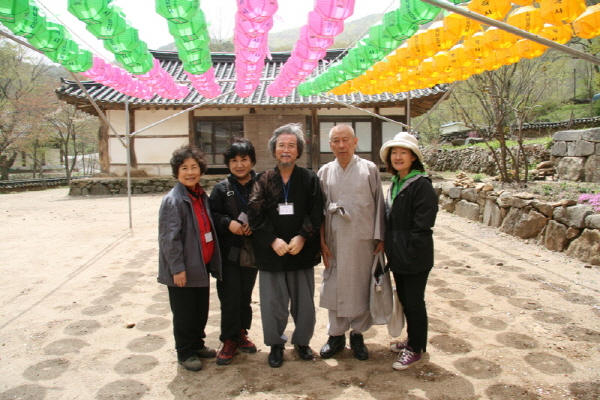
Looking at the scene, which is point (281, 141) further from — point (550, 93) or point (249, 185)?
point (550, 93)

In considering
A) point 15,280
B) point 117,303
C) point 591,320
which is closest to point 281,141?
point 117,303

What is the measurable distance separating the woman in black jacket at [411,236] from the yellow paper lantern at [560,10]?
1535 mm

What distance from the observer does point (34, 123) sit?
17031mm

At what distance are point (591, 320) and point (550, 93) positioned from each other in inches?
824

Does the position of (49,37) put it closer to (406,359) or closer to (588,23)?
(406,359)

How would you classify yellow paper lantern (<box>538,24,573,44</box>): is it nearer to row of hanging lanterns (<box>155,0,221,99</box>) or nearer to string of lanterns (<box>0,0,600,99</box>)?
string of lanterns (<box>0,0,600,99</box>)

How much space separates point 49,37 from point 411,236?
11.8 feet

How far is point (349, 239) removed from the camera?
2.47 m

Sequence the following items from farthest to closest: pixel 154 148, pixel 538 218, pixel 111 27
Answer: pixel 154 148 < pixel 538 218 < pixel 111 27

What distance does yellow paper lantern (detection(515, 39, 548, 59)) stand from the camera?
147 inches

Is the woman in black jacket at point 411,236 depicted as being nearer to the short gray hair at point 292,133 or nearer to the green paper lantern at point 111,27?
the short gray hair at point 292,133

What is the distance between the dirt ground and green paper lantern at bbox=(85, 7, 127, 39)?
234 centimetres

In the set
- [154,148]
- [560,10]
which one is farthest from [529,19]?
[154,148]

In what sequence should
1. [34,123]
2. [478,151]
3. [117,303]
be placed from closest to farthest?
[117,303] < [478,151] < [34,123]
